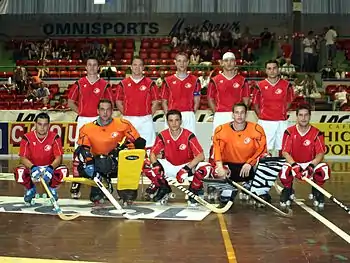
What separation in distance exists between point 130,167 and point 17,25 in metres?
20.3

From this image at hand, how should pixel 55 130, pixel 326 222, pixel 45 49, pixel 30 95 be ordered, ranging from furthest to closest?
pixel 45 49 → pixel 30 95 → pixel 55 130 → pixel 326 222

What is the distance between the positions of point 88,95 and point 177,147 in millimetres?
1834

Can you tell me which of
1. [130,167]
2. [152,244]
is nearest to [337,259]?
[152,244]

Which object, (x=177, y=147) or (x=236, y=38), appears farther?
(x=236, y=38)

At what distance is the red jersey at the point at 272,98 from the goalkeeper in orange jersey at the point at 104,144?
2.10 meters

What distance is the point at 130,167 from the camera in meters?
7.46

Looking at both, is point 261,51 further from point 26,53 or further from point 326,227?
point 326,227

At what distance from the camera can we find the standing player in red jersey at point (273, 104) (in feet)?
29.5

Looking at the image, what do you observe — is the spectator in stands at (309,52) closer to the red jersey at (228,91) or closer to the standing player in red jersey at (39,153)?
the red jersey at (228,91)

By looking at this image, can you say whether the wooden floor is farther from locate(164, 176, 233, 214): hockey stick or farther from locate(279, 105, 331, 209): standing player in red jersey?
locate(279, 105, 331, 209): standing player in red jersey

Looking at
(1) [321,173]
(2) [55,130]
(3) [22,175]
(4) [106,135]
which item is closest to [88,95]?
(4) [106,135]

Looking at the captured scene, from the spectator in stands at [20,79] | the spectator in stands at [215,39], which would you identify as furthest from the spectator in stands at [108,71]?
the spectator in stands at [215,39]

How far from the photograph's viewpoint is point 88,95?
29.7 ft

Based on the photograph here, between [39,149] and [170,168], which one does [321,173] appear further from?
[39,149]
